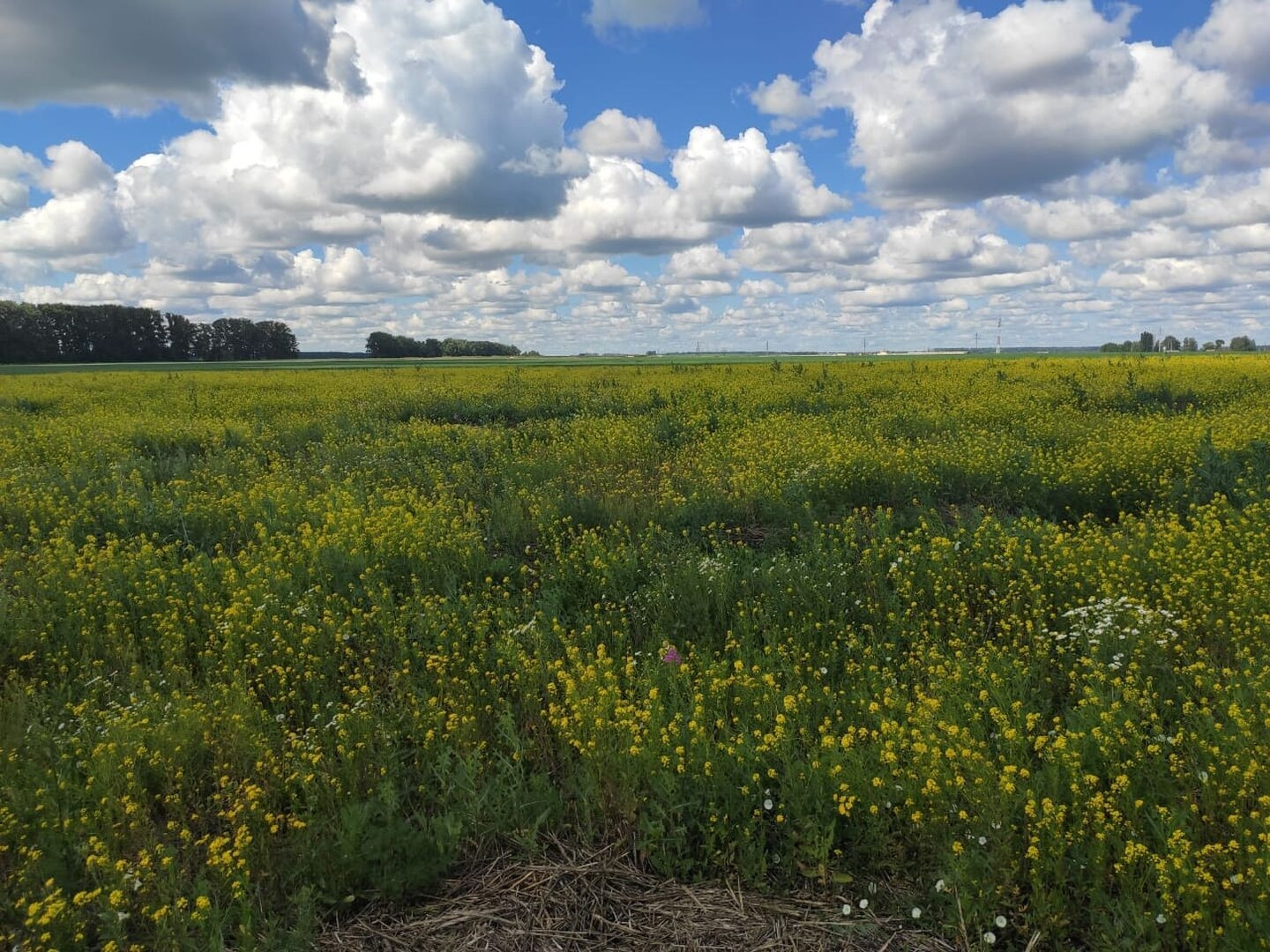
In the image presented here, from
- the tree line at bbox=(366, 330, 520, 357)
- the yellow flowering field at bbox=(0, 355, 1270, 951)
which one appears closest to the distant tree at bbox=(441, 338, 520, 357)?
the tree line at bbox=(366, 330, 520, 357)

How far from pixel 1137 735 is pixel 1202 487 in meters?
5.92

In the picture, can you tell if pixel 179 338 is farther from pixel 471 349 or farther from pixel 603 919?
pixel 603 919

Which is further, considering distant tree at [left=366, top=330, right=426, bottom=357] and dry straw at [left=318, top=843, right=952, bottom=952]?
distant tree at [left=366, top=330, right=426, bottom=357]

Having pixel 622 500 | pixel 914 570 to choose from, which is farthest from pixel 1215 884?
pixel 622 500

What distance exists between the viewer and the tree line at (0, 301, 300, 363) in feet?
220

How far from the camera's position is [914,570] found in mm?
5992

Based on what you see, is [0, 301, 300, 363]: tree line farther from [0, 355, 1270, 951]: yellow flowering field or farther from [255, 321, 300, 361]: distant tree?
[0, 355, 1270, 951]: yellow flowering field

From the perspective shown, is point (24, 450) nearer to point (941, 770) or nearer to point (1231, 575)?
point (941, 770)

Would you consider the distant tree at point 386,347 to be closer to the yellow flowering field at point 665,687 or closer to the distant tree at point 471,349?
the distant tree at point 471,349

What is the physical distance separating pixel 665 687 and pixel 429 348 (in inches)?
4110

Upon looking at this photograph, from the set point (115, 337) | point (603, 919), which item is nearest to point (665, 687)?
→ point (603, 919)

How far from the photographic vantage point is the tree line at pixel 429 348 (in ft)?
318

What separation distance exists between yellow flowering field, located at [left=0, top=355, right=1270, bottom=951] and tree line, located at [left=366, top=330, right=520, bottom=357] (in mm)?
91590

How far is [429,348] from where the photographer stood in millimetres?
102875
